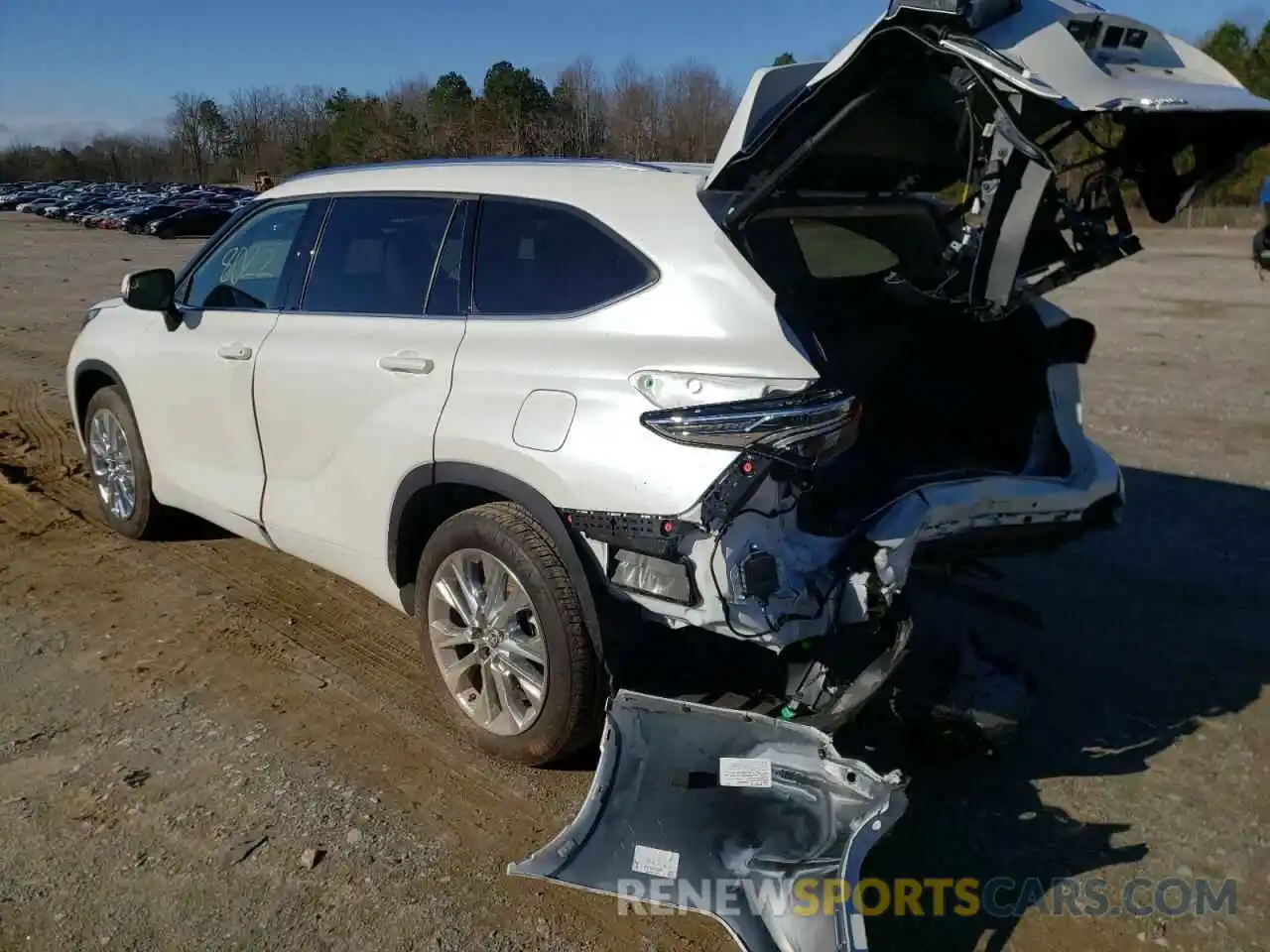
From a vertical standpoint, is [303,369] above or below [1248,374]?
above

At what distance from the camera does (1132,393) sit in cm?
940

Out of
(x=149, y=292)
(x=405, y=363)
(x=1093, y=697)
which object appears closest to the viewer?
(x=405, y=363)

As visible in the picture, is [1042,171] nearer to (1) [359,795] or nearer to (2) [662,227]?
(2) [662,227]

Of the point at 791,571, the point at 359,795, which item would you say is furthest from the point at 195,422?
the point at 791,571

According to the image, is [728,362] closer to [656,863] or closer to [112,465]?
[656,863]

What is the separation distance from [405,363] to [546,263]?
65 cm

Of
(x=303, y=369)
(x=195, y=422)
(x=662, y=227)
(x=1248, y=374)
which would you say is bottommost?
(x=1248, y=374)

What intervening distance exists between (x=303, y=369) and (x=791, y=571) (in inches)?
87.1

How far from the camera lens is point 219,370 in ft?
15.3

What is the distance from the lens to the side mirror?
4.93m

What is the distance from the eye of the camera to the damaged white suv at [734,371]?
295 centimetres

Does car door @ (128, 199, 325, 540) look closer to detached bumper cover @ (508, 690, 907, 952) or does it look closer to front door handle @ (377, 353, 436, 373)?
front door handle @ (377, 353, 436, 373)

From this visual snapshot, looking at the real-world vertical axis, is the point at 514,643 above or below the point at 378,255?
below

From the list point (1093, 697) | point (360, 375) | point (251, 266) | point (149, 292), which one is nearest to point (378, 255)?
point (360, 375)
